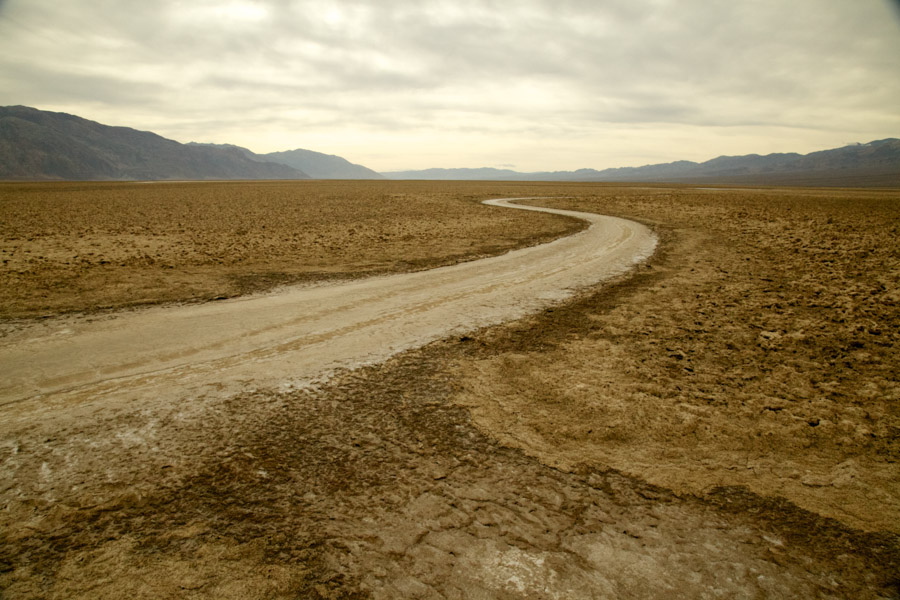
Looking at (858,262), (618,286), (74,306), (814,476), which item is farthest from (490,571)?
(858,262)

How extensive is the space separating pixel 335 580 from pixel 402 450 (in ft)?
4.47

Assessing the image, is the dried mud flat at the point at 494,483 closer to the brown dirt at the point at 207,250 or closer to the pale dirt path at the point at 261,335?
the pale dirt path at the point at 261,335

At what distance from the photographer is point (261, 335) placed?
6598mm

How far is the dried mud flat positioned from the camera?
106 inches

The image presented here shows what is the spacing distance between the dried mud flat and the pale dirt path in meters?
0.59

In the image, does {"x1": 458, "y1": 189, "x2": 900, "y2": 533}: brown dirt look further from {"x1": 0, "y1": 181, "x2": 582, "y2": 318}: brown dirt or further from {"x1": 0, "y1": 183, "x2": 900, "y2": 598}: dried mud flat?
{"x1": 0, "y1": 181, "x2": 582, "y2": 318}: brown dirt

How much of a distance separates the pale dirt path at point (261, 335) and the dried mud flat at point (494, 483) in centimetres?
59

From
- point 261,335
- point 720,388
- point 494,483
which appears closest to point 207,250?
point 261,335

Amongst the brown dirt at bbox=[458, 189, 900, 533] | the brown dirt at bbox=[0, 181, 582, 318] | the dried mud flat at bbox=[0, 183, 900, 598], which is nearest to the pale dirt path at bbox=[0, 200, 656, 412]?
the dried mud flat at bbox=[0, 183, 900, 598]

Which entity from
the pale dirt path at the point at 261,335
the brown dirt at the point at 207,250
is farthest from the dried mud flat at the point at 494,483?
the brown dirt at the point at 207,250

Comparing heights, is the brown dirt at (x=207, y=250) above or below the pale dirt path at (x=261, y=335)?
above

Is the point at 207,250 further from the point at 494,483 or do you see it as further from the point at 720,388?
the point at 720,388

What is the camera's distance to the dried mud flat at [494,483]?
2.70 metres

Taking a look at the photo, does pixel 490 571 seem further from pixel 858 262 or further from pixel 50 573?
pixel 858 262
